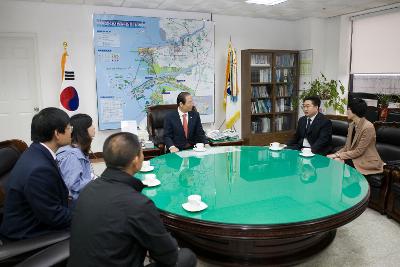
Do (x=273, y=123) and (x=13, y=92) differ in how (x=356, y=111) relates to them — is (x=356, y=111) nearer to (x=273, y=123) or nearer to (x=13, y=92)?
(x=273, y=123)

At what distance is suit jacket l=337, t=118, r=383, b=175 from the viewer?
3322 mm

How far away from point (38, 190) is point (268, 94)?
562 centimetres

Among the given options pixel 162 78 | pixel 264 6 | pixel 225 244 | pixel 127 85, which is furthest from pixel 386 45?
pixel 225 244

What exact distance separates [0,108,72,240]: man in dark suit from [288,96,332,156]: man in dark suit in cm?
280

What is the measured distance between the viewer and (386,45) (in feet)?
19.3

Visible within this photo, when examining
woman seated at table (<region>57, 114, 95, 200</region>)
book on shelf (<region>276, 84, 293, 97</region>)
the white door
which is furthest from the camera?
book on shelf (<region>276, 84, 293, 97</region>)

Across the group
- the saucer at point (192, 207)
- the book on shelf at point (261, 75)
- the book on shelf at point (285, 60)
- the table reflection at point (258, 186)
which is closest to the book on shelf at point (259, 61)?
the book on shelf at point (261, 75)

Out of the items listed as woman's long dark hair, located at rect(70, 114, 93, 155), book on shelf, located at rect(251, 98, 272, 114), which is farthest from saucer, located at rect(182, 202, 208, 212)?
book on shelf, located at rect(251, 98, 272, 114)

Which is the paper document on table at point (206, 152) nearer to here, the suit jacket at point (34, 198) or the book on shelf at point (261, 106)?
the suit jacket at point (34, 198)

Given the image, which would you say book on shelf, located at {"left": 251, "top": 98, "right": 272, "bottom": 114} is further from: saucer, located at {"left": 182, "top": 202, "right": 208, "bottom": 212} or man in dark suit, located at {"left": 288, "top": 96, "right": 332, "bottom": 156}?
A: saucer, located at {"left": 182, "top": 202, "right": 208, "bottom": 212}

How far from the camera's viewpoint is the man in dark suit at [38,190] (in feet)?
5.57

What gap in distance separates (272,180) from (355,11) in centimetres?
521

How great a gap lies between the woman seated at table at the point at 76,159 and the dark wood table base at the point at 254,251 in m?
0.97

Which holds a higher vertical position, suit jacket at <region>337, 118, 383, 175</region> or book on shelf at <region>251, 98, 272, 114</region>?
book on shelf at <region>251, 98, 272, 114</region>
